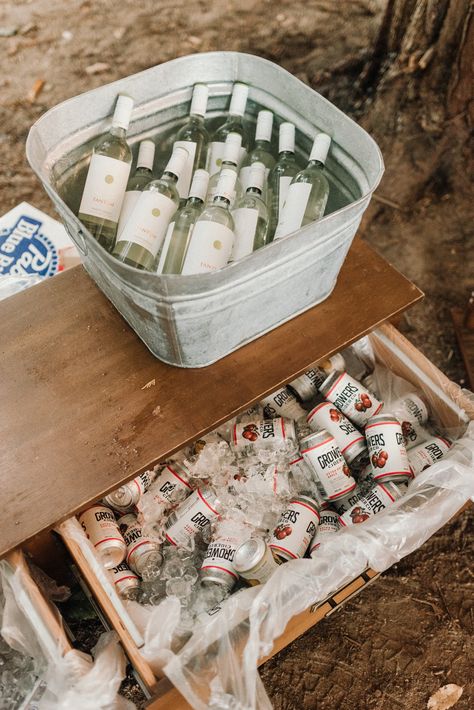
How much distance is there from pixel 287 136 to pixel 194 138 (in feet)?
0.69

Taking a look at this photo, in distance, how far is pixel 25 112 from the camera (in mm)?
2367

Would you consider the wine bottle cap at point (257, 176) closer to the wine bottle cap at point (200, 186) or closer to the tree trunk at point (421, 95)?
the wine bottle cap at point (200, 186)

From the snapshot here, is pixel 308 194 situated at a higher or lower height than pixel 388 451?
higher

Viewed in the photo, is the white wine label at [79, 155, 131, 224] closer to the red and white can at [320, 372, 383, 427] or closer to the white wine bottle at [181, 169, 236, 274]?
the white wine bottle at [181, 169, 236, 274]

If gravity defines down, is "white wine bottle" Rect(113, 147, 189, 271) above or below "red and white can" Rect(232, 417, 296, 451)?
above

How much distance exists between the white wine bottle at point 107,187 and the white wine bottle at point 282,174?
31cm

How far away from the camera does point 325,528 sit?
3.64 feet

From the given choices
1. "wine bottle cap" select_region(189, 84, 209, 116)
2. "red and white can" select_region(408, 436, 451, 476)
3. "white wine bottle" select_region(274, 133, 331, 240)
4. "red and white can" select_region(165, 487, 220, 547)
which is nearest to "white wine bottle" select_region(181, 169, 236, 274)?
"white wine bottle" select_region(274, 133, 331, 240)

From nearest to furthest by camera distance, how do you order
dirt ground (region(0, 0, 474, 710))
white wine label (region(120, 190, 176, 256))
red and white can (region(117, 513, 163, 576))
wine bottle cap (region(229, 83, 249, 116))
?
white wine label (region(120, 190, 176, 256)) → red and white can (region(117, 513, 163, 576)) → wine bottle cap (region(229, 83, 249, 116)) → dirt ground (region(0, 0, 474, 710))

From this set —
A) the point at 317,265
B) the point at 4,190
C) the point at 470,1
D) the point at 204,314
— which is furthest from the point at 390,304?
the point at 4,190

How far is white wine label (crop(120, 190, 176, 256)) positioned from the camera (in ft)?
3.29

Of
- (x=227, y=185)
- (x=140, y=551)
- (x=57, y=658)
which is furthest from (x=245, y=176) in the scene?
(x=57, y=658)

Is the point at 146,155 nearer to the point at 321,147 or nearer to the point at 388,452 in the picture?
the point at 321,147

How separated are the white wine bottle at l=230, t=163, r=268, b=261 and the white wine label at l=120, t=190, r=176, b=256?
14 cm
